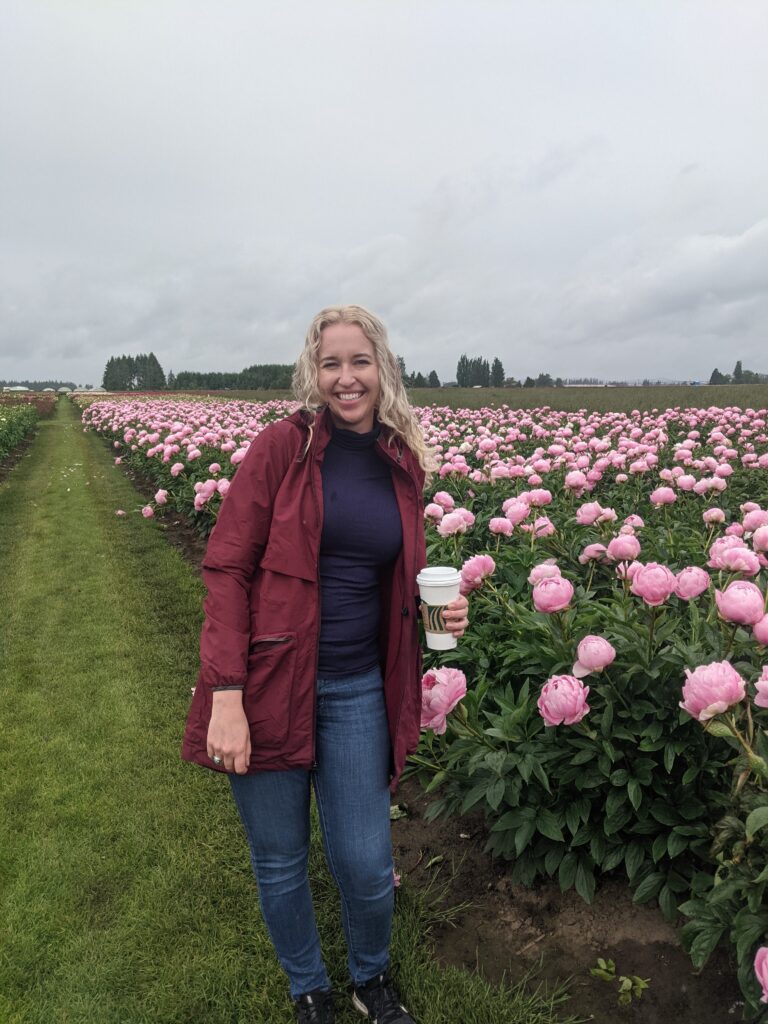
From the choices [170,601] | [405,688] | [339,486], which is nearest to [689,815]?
[405,688]

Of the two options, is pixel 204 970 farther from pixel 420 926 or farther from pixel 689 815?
pixel 689 815

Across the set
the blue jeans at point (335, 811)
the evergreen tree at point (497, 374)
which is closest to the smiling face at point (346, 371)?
the blue jeans at point (335, 811)

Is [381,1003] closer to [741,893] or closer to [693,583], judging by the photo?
[741,893]

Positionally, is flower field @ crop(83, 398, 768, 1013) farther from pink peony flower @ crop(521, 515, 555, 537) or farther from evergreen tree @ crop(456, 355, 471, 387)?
evergreen tree @ crop(456, 355, 471, 387)

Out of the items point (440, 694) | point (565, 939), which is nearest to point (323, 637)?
point (440, 694)

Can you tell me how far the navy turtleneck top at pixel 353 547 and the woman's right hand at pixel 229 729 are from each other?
26 cm

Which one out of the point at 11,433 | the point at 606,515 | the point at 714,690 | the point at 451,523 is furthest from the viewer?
the point at 11,433

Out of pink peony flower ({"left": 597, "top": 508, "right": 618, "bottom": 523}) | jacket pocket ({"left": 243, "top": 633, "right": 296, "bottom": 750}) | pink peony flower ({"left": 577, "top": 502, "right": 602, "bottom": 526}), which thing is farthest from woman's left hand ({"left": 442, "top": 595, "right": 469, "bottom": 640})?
pink peony flower ({"left": 597, "top": 508, "right": 618, "bottom": 523})

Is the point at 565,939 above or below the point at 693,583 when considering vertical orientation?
below

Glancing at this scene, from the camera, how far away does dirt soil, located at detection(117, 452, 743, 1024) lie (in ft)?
6.89

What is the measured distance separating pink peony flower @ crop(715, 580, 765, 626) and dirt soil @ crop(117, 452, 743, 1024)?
3.70ft

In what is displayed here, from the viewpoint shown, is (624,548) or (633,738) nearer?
(633,738)

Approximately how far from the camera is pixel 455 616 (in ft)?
6.26

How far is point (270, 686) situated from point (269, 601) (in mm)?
217
